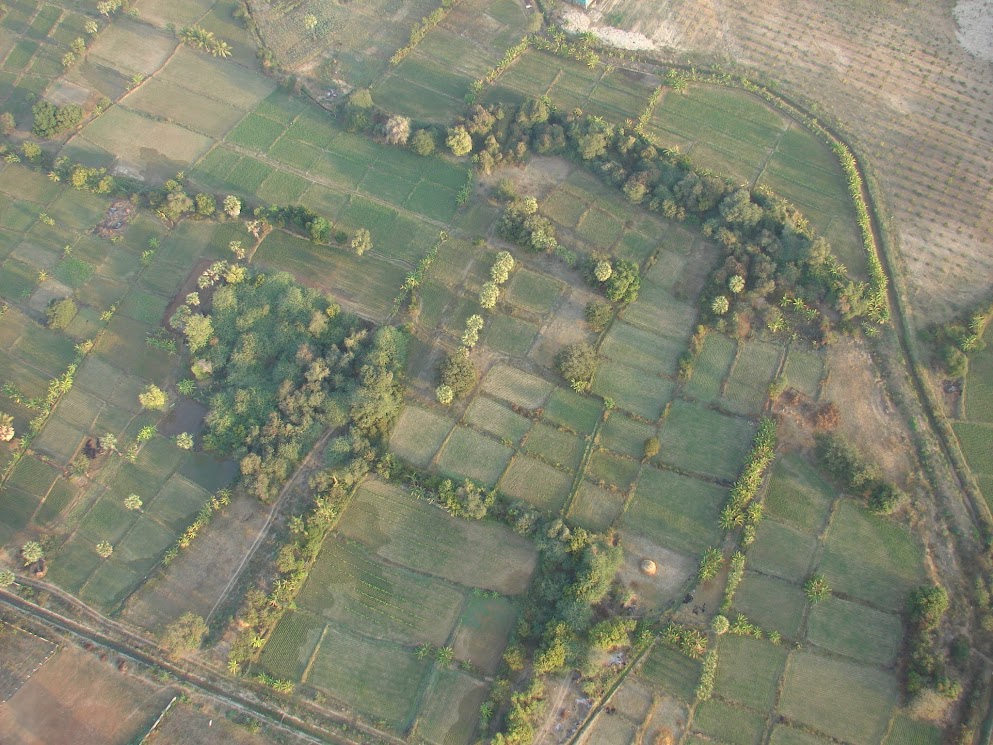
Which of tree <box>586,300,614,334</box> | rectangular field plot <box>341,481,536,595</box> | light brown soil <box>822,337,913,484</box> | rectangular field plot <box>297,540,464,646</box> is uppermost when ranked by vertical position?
light brown soil <box>822,337,913,484</box>

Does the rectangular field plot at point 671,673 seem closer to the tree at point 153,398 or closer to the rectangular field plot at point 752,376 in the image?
the rectangular field plot at point 752,376

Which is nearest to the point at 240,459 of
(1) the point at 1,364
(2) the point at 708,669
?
(1) the point at 1,364

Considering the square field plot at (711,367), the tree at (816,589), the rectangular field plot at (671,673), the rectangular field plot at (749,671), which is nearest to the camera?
the rectangular field plot at (749,671)

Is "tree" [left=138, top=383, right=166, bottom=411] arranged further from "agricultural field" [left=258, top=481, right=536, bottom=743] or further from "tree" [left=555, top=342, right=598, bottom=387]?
"tree" [left=555, top=342, right=598, bottom=387]


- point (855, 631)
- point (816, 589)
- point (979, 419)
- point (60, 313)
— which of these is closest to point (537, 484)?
point (816, 589)

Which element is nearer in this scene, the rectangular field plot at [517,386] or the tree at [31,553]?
the tree at [31,553]

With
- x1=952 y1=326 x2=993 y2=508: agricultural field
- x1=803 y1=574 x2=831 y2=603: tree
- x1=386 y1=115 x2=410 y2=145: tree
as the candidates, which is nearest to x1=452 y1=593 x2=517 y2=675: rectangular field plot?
x1=803 y1=574 x2=831 y2=603: tree

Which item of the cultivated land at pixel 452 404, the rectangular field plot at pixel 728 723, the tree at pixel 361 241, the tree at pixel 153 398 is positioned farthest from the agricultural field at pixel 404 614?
the tree at pixel 361 241

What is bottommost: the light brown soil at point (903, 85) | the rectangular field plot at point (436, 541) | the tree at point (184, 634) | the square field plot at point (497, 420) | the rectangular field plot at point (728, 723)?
the tree at point (184, 634)
